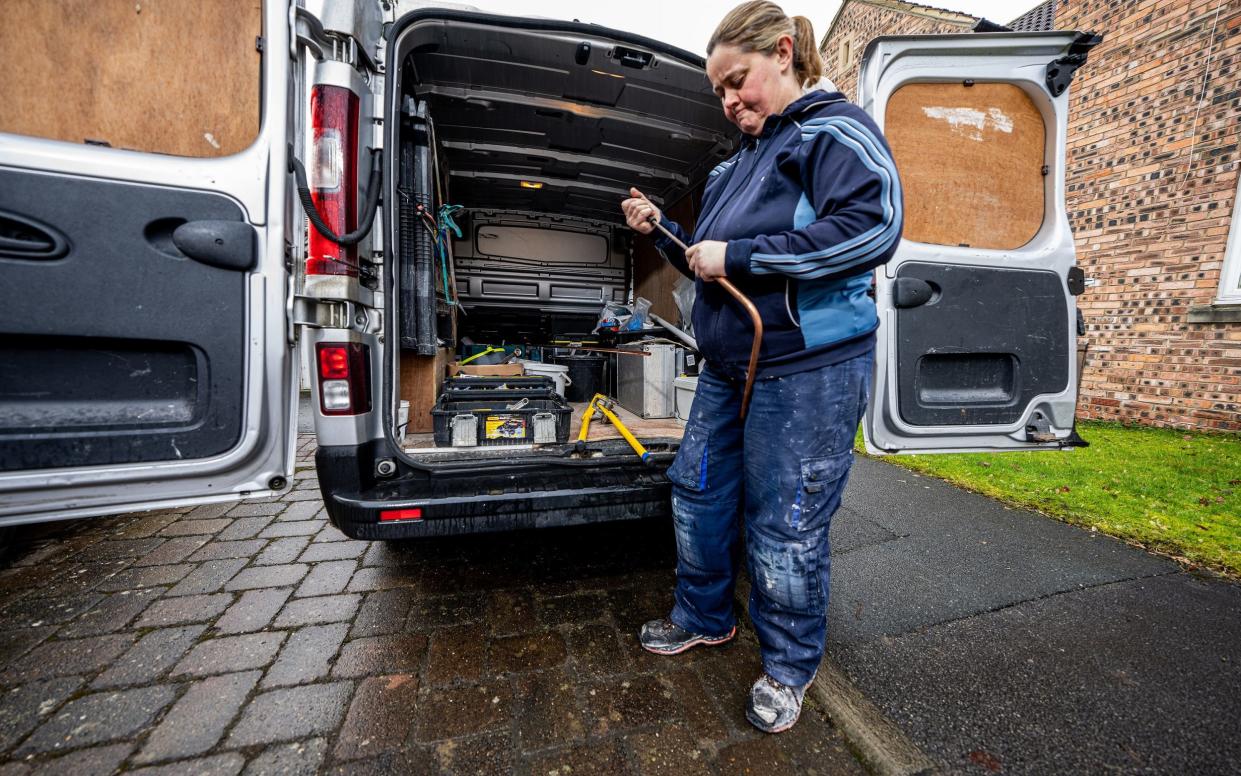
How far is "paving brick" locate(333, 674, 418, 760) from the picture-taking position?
134 cm

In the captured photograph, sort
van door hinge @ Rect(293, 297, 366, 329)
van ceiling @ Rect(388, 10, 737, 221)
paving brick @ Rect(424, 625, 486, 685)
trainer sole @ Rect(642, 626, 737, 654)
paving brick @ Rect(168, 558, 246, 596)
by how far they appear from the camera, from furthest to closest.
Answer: paving brick @ Rect(168, 558, 246, 596), van ceiling @ Rect(388, 10, 737, 221), trainer sole @ Rect(642, 626, 737, 654), paving brick @ Rect(424, 625, 486, 685), van door hinge @ Rect(293, 297, 366, 329)

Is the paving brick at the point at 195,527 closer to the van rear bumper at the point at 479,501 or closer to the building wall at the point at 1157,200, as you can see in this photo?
the van rear bumper at the point at 479,501

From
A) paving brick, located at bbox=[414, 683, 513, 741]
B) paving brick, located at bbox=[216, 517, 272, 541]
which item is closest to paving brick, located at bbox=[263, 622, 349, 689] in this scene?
paving brick, located at bbox=[414, 683, 513, 741]

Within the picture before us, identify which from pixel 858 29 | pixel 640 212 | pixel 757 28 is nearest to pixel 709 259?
pixel 640 212

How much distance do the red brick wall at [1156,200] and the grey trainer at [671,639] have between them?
642cm

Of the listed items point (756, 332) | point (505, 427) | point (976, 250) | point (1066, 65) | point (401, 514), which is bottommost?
point (401, 514)

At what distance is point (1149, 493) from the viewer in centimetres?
339

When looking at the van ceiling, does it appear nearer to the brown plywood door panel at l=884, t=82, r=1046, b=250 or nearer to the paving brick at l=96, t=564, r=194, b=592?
the brown plywood door panel at l=884, t=82, r=1046, b=250

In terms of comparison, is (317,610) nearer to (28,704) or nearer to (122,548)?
(28,704)

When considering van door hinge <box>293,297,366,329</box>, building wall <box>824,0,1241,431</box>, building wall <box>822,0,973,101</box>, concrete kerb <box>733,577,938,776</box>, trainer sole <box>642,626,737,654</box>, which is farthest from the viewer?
building wall <box>822,0,973,101</box>

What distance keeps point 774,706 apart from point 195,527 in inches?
134

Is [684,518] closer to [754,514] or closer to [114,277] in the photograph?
[754,514]

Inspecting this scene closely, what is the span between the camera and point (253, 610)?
1.99 metres

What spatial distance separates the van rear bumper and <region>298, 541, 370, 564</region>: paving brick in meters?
1.08
